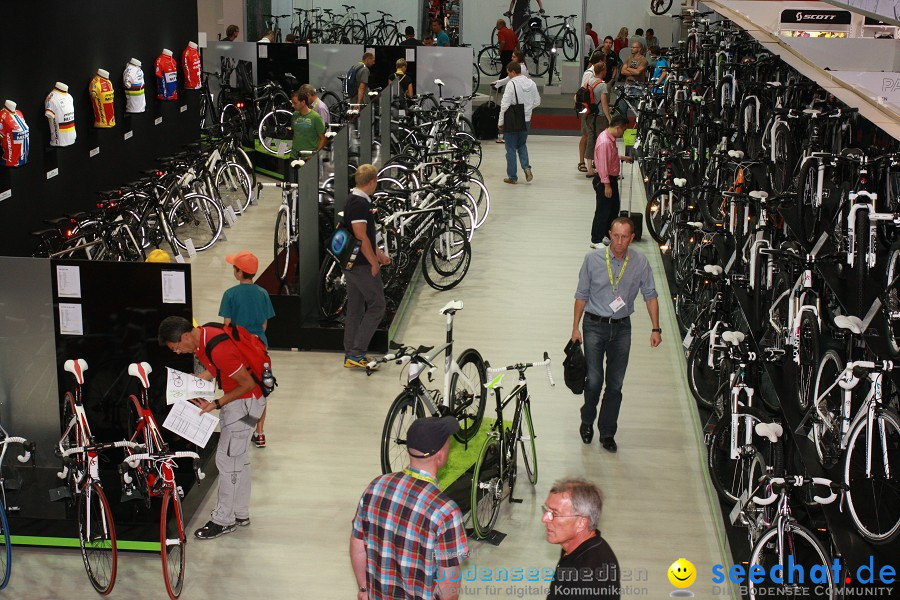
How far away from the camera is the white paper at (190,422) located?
19.1 ft

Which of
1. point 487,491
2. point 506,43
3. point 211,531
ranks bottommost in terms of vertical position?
point 211,531

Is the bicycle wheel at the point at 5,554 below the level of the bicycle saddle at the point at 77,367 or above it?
below

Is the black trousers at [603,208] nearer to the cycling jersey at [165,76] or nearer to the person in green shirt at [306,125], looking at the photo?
the person in green shirt at [306,125]

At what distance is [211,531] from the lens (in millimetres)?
6234

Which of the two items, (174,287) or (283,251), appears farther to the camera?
(283,251)

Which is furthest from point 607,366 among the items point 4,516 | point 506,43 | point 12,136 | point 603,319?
point 506,43

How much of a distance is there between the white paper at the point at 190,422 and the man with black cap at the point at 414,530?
2.13 meters

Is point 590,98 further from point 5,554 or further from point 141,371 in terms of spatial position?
point 5,554

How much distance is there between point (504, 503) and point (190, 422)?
2.03m

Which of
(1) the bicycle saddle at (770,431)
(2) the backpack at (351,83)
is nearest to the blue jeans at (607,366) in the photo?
(1) the bicycle saddle at (770,431)

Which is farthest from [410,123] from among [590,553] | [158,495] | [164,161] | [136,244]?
[590,553]

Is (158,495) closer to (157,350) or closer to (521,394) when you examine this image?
(157,350)

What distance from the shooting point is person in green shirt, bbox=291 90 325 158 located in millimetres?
11672

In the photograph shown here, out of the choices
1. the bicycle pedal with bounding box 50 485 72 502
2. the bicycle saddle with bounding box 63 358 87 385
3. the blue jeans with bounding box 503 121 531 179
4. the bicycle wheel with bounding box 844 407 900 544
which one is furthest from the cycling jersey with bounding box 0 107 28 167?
the bicycle wheel with bounding box 844 407 900 544
